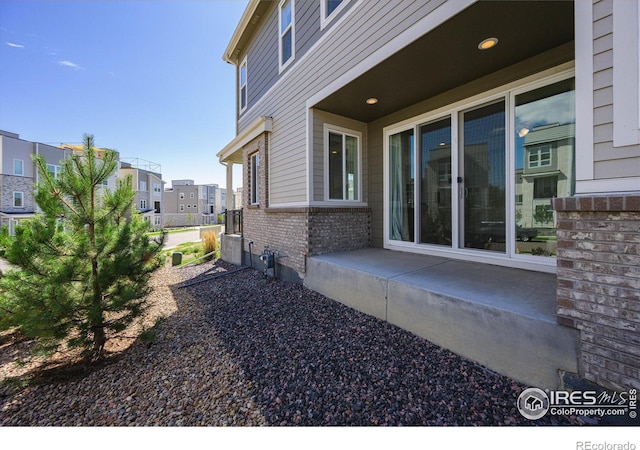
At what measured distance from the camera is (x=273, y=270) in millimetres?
5895

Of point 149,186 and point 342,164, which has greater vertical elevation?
point 149,186

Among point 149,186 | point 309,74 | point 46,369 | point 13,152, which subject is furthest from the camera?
point 149,186

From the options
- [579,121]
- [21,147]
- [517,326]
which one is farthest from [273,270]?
[21,147]

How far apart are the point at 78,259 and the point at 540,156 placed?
5750 mm

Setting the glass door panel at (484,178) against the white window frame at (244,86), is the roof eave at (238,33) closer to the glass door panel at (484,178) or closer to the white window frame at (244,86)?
the white window frame at (244,86)

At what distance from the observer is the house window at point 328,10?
436cm

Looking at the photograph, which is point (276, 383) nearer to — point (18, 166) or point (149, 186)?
point (18, 166)

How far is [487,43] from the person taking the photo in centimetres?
307

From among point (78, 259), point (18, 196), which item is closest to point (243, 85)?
point (78, 259)

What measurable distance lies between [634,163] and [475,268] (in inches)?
86.3

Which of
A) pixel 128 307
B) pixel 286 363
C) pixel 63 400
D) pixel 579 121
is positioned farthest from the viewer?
pixel 128 307

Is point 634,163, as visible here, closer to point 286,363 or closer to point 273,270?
point 286,363

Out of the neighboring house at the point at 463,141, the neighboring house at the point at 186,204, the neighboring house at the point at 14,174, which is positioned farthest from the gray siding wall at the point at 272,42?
the neighboring house at the point at 186,204
